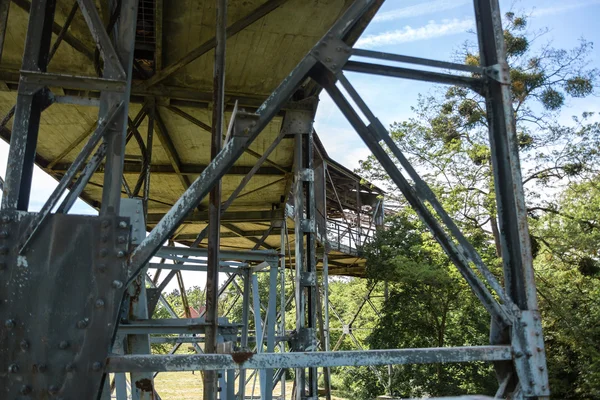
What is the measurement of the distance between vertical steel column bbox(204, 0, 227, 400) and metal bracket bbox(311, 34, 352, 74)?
6.53ft

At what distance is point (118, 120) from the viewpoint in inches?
114

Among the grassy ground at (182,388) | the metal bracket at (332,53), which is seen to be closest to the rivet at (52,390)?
the metal bracket at (332,53)

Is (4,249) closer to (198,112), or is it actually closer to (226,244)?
(198,112)

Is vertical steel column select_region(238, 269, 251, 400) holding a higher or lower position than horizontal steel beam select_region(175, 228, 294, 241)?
lower

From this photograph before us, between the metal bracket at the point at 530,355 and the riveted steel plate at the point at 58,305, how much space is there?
242cm

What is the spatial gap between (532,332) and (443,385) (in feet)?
59.2

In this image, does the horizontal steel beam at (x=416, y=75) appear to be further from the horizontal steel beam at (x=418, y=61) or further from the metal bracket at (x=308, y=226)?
the metal bracket at (x=308, y=226)

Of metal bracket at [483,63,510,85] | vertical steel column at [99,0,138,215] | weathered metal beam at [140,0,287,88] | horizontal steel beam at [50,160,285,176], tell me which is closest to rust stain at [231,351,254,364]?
vertical steel column at [99,0,138,215]

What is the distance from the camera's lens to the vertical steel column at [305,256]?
6.42 meters

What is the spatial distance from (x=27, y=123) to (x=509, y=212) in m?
3.16

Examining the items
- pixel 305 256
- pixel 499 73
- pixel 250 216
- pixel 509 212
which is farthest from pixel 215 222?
pixel 250 216

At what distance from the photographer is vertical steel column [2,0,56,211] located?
2.71m

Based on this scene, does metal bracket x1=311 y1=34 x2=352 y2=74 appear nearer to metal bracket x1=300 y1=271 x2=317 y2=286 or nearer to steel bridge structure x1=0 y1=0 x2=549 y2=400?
steel bridge structure x1=0 y1=0 x2=549 y2=400

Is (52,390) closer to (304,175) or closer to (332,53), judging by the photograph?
(332,53)
